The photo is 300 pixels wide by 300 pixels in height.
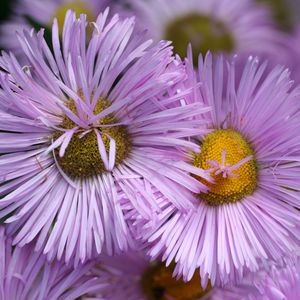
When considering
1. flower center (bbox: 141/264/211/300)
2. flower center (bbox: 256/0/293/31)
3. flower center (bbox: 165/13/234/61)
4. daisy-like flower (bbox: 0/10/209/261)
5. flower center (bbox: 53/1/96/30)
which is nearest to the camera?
daisy-like flower (bbox: 0/10/209/261)

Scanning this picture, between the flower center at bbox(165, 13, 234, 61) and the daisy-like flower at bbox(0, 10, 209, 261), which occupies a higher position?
the flower center at bbox(165, 13, 234, 61)

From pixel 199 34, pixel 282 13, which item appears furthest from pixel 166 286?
pixel 282 13

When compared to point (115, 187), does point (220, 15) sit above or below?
above

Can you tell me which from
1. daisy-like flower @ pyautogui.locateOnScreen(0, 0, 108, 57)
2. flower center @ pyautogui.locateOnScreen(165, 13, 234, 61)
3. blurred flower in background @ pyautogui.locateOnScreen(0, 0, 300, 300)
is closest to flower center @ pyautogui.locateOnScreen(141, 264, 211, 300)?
blurred flower in background @ pyautogui.locateOnScreen(0, 0, 300, 300)

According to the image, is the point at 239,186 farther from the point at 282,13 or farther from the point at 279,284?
the point at 282,13

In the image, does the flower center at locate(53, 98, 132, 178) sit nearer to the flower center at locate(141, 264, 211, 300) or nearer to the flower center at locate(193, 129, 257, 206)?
the flower center at locate(193, 129, 257, 206)

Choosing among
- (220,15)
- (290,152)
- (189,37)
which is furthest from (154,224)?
(220,15)

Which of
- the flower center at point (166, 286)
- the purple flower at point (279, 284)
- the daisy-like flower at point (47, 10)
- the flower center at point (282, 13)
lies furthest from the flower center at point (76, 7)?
the purple flower at point (279, 284)

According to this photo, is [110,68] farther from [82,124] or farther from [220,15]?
[220,15]

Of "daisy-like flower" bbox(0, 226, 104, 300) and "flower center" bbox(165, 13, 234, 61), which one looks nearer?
"daisy-like flower" bbox(0, 226, 104, 300)
